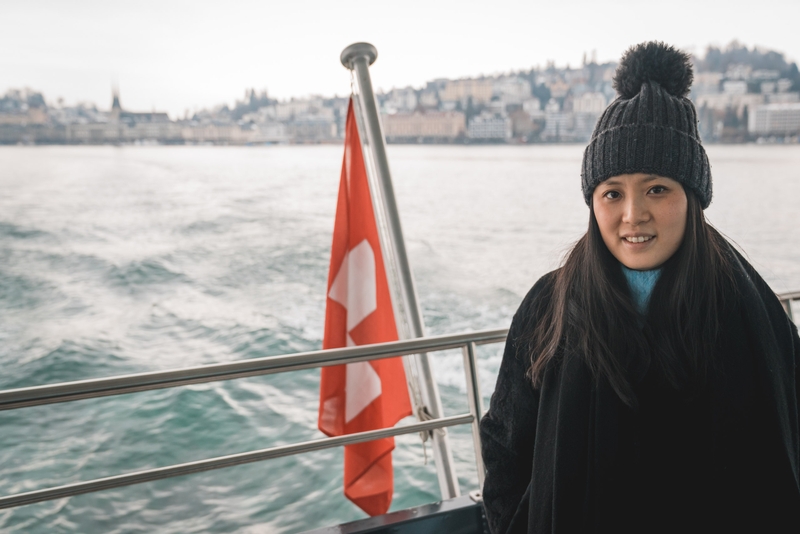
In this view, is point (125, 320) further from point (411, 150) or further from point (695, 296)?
point (411, 150)

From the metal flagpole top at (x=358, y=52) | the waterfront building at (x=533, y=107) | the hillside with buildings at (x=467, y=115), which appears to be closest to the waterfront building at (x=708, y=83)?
the hillside with buildings at (x=467, y=115)

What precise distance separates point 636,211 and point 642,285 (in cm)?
13

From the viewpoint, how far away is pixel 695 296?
1.00 m

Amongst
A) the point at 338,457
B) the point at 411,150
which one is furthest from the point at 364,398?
the point at 411,150

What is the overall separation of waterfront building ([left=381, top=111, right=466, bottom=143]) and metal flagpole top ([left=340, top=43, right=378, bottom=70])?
2140 cm

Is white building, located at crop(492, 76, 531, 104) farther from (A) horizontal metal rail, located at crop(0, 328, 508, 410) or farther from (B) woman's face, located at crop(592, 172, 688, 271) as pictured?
(B) woman's face, located at crop(592, 172, 688, 271)

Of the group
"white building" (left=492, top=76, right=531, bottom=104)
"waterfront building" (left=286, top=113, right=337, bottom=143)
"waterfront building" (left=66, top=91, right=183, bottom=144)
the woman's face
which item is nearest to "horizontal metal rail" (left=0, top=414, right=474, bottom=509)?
the woman's face

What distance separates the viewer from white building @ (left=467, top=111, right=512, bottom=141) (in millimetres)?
26016

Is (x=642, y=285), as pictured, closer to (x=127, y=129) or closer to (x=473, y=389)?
(x=473, y=389)

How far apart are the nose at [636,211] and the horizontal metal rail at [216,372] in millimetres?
654

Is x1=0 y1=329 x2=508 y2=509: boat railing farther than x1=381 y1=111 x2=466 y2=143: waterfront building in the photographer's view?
No

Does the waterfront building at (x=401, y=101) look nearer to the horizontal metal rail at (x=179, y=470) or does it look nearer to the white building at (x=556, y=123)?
the white building at (x=556, y=123)

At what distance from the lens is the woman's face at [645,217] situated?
39.6 inches

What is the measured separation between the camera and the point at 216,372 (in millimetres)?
1403
